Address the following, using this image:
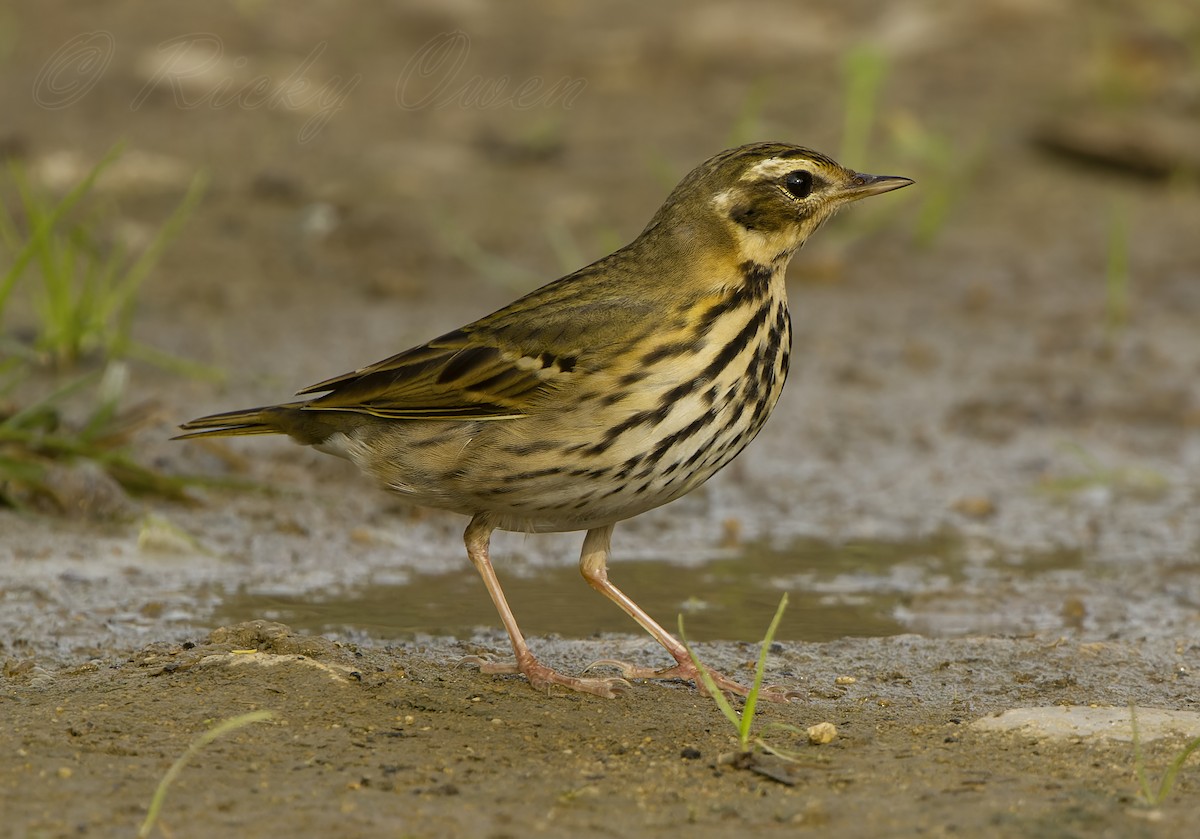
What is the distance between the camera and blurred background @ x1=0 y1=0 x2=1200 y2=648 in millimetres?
7266

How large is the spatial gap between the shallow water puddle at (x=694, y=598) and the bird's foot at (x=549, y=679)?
0.77 meters

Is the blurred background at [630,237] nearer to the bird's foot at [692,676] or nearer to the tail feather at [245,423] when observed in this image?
the tail feather at [245,423]

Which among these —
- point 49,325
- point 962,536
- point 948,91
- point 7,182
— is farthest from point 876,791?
point 948,91

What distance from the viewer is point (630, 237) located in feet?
36.1

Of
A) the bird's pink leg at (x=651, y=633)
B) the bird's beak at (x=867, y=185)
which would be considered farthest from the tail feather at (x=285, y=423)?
the bird's beak at (x=867, y=185)

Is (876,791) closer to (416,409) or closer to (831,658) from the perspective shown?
(831,658)

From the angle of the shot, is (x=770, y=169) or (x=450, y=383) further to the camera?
(x=770, y=169)

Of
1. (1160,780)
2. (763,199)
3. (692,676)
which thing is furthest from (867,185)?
(1160,780)

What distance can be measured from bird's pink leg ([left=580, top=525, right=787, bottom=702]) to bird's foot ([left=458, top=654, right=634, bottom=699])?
14 cm
